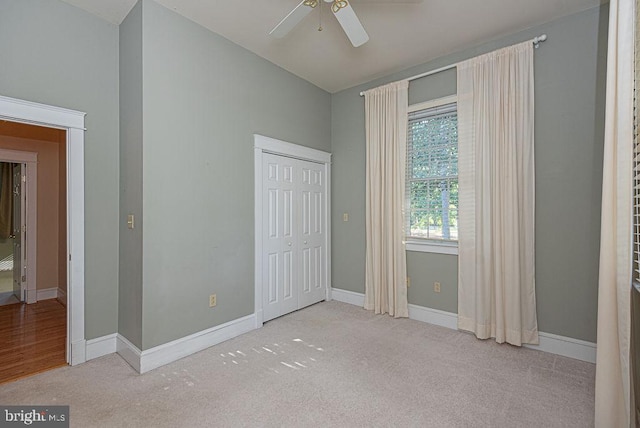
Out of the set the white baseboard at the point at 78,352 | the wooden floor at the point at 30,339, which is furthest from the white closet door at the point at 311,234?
the wooden floor at the point at 30,339

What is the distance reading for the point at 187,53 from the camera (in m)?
2.74

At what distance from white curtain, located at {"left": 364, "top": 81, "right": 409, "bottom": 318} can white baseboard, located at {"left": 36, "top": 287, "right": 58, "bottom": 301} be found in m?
4.60

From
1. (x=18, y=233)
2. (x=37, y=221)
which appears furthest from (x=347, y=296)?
(x=18, y=233)

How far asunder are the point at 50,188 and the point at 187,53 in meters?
3.48

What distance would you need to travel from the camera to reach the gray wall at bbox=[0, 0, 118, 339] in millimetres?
2305

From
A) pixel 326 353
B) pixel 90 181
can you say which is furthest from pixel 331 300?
pixel 90 181

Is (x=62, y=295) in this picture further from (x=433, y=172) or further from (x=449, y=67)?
(x=449, y=67)

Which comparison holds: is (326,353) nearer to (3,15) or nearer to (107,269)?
(107,269)

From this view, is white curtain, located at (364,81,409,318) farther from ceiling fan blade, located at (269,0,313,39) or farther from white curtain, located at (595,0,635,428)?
white curtain, located at (595,0,635,428)

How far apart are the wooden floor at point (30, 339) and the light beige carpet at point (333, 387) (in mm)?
249

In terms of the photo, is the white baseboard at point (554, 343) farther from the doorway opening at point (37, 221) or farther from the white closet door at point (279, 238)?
the doorway opening at point (37, 221)

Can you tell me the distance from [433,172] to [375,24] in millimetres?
1667

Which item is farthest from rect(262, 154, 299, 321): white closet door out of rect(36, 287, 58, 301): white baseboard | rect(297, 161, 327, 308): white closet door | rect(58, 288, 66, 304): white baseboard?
rect(36, 287, 58, 301): white baseboard

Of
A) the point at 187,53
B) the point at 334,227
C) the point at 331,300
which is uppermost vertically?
the point at 187,53
